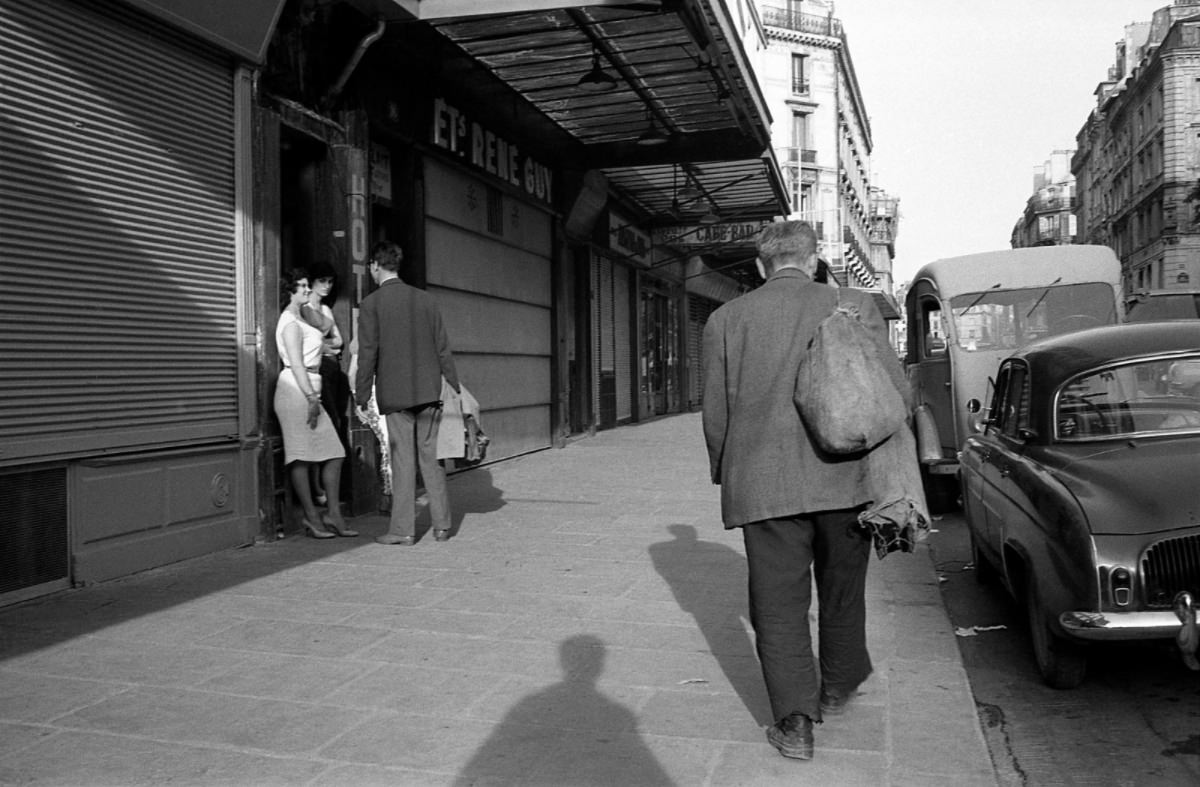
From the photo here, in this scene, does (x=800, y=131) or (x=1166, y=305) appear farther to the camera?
(x=800, y=131)

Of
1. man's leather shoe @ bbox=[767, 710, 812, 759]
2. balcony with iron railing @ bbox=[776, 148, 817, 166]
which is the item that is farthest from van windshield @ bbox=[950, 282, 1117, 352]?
balcony with iron railing @ bbox=[776, 148, 817, 166]

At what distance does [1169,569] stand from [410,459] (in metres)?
4.72

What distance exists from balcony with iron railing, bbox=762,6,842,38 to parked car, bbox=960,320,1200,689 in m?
58.3

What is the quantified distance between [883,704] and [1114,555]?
99cm

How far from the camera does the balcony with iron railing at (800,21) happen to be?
60.3 meters

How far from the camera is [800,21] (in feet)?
200

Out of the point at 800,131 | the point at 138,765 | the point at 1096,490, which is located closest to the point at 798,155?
the point at 800,131

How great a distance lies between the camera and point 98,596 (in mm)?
5684

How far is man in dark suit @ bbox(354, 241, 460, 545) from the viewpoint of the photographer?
7.16 meters

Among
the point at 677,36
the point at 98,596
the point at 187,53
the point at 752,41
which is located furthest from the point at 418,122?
the point at 752,41

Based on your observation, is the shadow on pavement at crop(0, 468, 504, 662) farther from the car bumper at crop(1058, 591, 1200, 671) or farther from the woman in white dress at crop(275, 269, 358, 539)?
the car bumper at crop(1058, 591, 1200, 671)

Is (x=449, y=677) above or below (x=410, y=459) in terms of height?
below

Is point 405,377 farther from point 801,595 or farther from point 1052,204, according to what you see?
point 1052,204

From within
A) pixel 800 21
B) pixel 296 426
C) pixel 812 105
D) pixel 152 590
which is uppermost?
pixel 800 21
